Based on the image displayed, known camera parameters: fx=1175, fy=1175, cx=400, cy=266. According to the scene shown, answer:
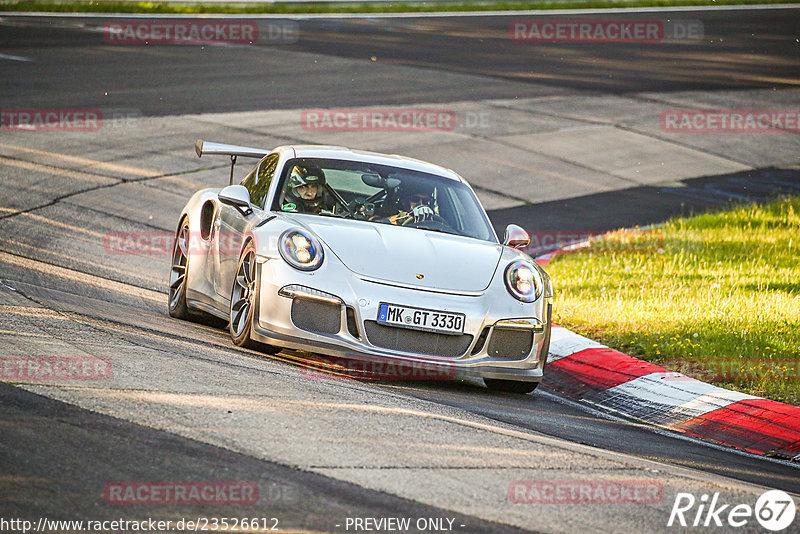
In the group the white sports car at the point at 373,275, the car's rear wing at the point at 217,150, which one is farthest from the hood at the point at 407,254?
the car's rear wing at the point at 217,150

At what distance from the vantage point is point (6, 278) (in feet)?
27.7

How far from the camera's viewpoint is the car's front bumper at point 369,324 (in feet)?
22.4

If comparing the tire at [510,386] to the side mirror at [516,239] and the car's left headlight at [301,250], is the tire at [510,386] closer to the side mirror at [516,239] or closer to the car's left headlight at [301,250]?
the side mirror at [516,239]

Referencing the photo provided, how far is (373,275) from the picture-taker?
6.91 m

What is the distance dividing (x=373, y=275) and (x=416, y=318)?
0.37m

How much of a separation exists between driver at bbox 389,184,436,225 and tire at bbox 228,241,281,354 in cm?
110

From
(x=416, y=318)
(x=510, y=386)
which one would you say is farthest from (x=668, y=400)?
(x=416, y=318)

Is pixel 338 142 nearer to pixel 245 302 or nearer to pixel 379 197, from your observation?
pixel 379 197

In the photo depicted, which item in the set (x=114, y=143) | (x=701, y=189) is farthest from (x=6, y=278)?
(x=701, y=189)

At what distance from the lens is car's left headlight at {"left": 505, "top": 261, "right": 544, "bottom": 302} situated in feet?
23.7

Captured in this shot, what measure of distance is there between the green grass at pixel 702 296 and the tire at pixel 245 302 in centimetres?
296

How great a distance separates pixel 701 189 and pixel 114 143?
819 cm

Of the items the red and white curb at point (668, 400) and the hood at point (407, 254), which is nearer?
the red and white curb at point (668, 400)

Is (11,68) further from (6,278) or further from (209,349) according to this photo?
(209,349)
